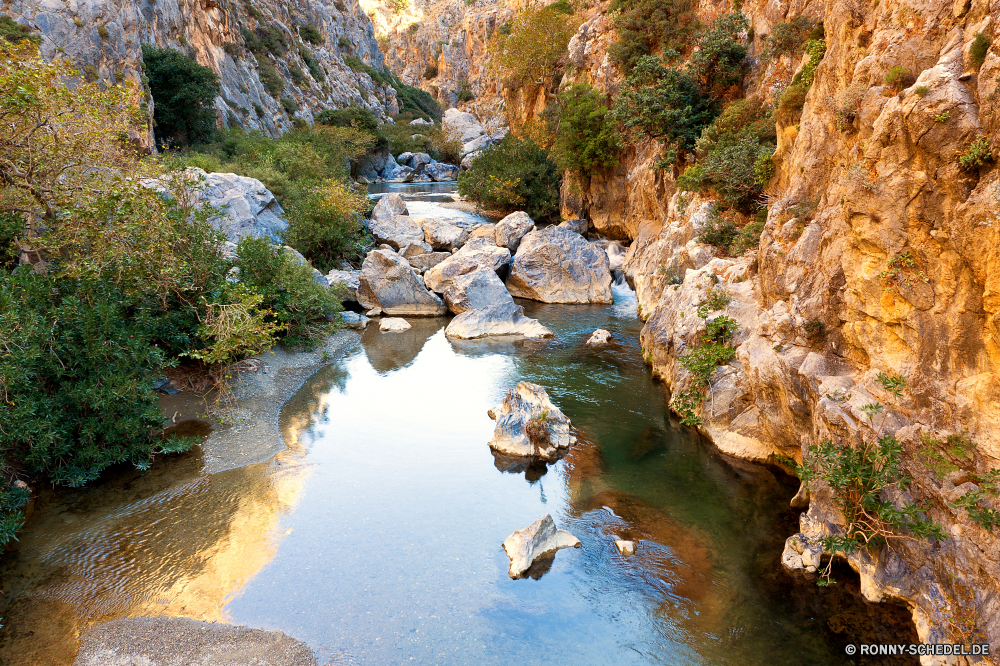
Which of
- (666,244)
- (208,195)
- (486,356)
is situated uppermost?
(208,195)

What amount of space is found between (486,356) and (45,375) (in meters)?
11.5

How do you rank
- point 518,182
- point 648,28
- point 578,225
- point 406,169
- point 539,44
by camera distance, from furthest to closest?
point 406,169, point 539,44, point 518,182, point 578,225, point 648,28

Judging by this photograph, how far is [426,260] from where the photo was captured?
87.9 feet

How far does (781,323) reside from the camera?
10.7 meters

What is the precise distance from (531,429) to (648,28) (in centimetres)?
2173

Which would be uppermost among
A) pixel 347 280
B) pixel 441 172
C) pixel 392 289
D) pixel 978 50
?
pixel 978 50

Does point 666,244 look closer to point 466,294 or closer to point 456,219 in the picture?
point 466,294

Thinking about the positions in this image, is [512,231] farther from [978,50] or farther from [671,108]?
[978,50]

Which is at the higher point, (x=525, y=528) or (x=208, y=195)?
(x=208, y=195)

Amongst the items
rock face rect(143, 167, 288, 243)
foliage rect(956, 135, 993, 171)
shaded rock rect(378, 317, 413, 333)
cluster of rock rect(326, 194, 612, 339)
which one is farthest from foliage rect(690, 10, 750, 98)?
rock face rect(143, 167, 288, 243)

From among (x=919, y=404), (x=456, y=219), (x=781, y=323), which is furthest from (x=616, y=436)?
(x=456, y=219)

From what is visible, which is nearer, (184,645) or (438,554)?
(184,645)

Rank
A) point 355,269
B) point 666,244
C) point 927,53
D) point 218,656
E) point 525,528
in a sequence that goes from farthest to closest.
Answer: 1. point 355,269
2. point 666,244
3. point 525,528
4. point 927,53
5. point 218,656

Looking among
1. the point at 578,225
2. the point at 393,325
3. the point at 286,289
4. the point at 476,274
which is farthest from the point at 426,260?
the point at 286,289
